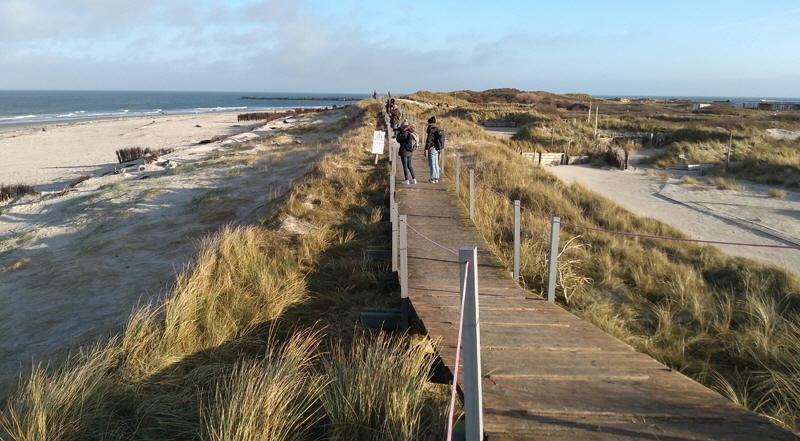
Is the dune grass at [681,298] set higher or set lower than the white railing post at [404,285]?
lower

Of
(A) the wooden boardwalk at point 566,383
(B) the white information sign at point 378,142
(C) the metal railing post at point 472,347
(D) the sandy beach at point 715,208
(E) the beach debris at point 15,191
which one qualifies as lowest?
(D) the sandy beach at point 715,208

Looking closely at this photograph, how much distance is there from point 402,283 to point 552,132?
97.6ft

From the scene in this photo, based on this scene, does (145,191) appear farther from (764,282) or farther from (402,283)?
(764,282)

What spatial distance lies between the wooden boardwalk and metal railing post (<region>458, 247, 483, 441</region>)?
0.40 meters

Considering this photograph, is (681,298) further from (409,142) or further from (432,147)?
(409,142)

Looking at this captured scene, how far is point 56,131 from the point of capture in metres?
41.5

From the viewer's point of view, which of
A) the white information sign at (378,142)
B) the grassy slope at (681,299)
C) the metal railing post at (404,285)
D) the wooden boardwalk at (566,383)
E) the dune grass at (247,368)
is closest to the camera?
the wooden boardwalk at (566,383)

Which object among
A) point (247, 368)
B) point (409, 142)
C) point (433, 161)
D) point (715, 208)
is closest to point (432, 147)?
point (433, 161)

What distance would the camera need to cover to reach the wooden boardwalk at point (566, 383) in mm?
2912

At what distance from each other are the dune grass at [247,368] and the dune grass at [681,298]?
2.58m

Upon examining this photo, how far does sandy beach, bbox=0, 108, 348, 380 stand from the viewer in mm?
6535

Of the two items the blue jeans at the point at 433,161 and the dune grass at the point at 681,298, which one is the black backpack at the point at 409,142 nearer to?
the blue jeans at the point at 433,161

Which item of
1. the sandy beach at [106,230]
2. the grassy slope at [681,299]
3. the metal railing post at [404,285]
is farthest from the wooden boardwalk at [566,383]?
the sandy beach at [106,230]

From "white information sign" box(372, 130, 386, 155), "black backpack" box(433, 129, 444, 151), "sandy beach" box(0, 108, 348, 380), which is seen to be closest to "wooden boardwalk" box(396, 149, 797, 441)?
"sandy beach" box(0, 108, 348, 380)
